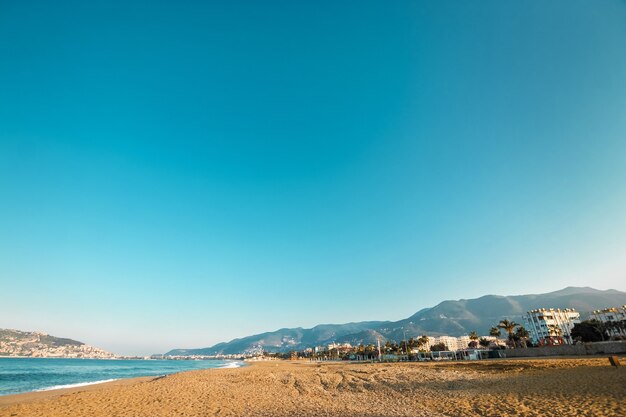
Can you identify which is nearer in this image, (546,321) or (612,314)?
(612,314)

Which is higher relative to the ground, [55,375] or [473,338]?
[473,338]

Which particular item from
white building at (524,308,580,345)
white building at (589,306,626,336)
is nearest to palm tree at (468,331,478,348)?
white building at (524,308,580,345)

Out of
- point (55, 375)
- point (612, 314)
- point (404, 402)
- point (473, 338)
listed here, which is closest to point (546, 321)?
point (612, 314)

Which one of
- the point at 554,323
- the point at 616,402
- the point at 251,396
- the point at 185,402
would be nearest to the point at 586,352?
the point at 616,402

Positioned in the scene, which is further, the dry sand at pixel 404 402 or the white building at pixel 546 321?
the white building at pixel 546 321

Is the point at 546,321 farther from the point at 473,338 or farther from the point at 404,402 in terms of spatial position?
the point at 404,402

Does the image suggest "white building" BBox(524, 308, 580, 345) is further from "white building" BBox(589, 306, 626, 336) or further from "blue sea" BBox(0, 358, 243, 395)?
"blue sea" BBox(0, 358, 243, 395)

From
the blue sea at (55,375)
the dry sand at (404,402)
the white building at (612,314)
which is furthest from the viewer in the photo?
the white building at (612,314)

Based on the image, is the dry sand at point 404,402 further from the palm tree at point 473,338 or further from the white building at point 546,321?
the white building at point 546,321

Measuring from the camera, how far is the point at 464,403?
16328 millimetres

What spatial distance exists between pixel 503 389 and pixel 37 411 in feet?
95.4

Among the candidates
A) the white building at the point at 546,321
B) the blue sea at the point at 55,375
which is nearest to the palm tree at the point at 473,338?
the white building at the point at 546,321

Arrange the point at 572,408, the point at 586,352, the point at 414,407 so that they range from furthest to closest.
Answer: the point at 586,352
the point at 414,407
the point at 572,408

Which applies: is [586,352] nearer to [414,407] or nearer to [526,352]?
[526,352]
